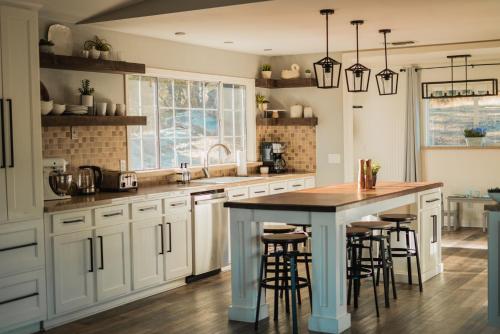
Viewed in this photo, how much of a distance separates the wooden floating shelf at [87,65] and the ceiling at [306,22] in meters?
0.35

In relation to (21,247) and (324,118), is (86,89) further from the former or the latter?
(324,118)

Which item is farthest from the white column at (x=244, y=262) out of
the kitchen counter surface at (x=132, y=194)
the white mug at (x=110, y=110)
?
the white mug at (x=110, y=110)

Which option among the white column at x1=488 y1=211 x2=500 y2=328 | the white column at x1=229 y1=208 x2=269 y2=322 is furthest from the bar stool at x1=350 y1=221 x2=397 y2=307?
the white column at x1=229 y1=208 x2=269 y2=322

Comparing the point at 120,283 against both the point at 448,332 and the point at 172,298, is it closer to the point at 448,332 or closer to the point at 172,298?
the point at 172,298

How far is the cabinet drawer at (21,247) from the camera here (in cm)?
480

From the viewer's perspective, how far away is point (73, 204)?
5.27m

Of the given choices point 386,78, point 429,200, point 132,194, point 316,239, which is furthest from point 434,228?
point 132,194

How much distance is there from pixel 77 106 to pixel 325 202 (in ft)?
7.83

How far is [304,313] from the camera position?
5406 mm

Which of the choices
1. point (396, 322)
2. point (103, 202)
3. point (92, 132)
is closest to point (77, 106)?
point (92, 132)

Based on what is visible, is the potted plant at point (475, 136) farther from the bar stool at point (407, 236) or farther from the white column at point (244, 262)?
the white column at point (244, 262)

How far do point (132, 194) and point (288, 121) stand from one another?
3.36 meters

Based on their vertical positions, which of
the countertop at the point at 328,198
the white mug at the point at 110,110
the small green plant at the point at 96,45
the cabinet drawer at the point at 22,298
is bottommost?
the cabinet drawer at the point at 22,298

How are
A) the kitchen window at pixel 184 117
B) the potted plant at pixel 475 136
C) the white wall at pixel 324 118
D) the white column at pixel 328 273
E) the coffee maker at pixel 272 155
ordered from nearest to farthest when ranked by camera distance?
the white column at pixel 328 273, the kitchen window at pixel 184 117, the white wall at pixel 324 118, the coffee maker at pixel 272 155, the potted plant at pixel 475 136
